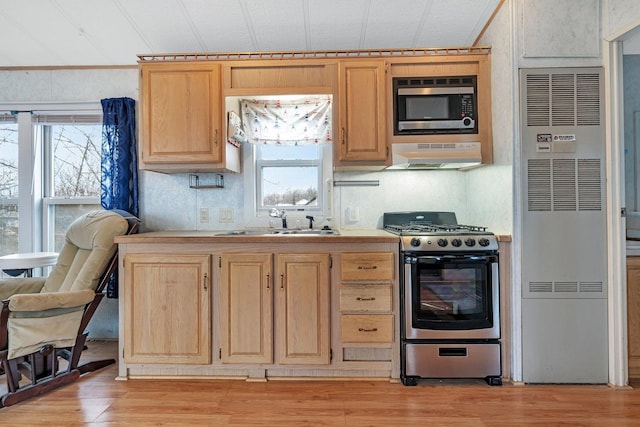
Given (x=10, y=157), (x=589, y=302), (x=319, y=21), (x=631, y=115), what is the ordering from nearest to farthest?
(x=589, y=302) → (x=319, y=21) → (x=631, y=115) → (x=10, y=157)

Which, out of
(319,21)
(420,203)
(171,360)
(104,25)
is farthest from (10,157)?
(420,203)

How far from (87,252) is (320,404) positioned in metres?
1.87

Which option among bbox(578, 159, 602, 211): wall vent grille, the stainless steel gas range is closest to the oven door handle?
the stainless steel gas range

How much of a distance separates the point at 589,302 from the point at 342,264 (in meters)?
1.57

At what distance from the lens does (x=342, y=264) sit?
231 cm

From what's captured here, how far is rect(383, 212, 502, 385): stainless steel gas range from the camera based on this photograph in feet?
7.48

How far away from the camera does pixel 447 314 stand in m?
2.32

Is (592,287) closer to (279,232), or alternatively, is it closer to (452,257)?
(452,257)

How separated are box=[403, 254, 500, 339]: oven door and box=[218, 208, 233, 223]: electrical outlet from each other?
5.11 ft

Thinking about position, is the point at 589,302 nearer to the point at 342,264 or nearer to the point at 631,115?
the point at 342,264

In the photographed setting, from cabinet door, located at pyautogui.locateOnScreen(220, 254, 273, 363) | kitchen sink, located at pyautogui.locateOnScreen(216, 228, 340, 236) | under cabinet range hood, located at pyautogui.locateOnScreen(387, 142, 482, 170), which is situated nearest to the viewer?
cabinet door, located at pyautogui.locateOnScreen(220, 254, 273, 363)

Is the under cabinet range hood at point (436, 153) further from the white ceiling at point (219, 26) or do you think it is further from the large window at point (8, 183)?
the large window at point (8, 183)

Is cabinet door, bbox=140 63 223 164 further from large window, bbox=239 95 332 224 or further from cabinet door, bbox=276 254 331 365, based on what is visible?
cabinet door, bbox=276 254 331 365

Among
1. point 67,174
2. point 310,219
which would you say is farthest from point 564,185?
point 67,174
